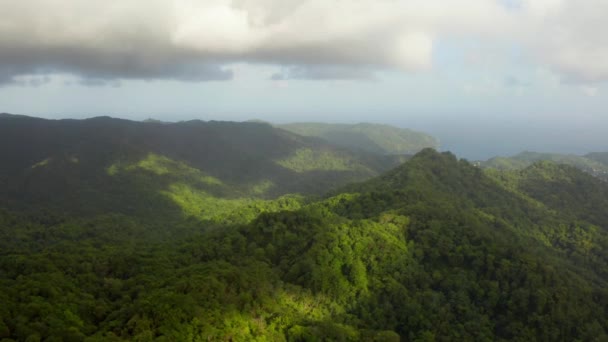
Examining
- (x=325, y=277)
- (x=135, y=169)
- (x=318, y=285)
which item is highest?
(x=135, y=169)

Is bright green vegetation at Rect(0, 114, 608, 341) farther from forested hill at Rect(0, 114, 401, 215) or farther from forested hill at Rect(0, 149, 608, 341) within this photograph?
forested hill at Rect(0, 114, 401, 215)

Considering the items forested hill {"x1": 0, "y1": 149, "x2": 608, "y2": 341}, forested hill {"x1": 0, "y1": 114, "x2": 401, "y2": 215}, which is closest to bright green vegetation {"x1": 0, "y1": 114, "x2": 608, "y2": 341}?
forested hill {"x1": 0, "y1": 149, "x2": 608, "y2": 341}

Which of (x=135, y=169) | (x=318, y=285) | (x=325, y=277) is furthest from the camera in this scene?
(x=135, y=169)

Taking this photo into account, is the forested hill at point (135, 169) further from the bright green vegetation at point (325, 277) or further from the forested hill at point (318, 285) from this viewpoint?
the forested hill at point (318, 285)

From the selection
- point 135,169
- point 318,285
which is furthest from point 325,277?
point 135,169

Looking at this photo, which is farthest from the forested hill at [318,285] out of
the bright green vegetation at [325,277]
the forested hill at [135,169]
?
the forested hill at [135,169]

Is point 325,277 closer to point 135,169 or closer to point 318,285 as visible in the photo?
point 318,285

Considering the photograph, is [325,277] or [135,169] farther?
[135,169]
